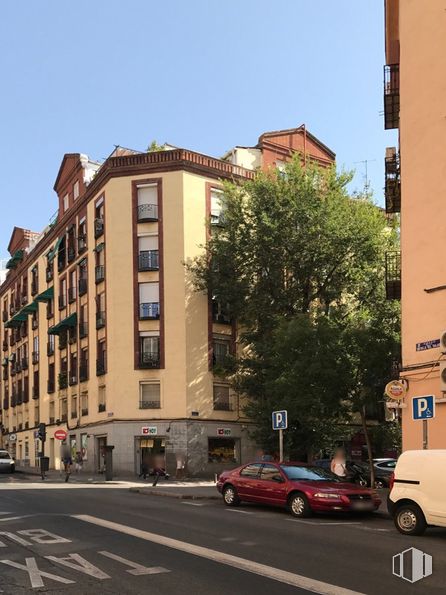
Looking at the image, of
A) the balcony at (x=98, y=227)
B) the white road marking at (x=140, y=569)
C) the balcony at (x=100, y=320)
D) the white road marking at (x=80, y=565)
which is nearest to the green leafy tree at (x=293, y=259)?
the balcony at (x=100, y=320)

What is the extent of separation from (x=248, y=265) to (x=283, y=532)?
898 inches

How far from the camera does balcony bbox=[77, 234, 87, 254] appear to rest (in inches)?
1656

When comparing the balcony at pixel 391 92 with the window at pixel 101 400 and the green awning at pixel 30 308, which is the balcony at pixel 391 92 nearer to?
the window at pixel 101 400

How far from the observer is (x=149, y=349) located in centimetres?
3688

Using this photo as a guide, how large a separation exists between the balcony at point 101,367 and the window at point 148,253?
229 inches

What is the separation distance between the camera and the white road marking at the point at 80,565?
8250 mm

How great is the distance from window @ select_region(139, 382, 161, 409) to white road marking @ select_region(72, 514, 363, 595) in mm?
23572

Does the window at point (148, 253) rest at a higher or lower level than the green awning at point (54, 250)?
lower

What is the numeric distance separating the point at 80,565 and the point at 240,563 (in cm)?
207

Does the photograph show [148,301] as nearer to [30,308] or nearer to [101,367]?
[101,367]

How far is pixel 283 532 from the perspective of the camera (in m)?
12.2

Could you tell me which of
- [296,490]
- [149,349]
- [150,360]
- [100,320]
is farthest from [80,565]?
[100,320]


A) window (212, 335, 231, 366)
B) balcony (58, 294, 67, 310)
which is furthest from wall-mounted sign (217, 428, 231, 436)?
balcony (58, 294, 67, 310)

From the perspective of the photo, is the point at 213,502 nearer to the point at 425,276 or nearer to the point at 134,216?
the point at 425,276
